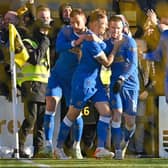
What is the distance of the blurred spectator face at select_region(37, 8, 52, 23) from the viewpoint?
28.3ft

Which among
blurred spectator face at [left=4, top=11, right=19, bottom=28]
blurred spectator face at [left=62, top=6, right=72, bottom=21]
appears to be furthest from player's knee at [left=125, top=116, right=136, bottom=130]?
blurred spectator face at [left=4, top=11, right=19, bottom=28]

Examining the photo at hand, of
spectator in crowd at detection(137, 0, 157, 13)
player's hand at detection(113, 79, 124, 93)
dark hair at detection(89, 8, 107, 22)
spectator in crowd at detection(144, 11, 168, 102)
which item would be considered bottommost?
player's hand at detection(113, 79, 124, 93)

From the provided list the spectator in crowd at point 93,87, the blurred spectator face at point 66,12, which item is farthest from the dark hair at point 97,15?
the blurred spectator face at point 66,12

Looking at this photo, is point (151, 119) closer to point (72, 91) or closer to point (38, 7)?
point (72, 91)

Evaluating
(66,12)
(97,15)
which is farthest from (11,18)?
(97,15)

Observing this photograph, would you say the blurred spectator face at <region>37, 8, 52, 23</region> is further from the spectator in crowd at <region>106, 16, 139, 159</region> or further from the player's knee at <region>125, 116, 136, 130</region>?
the player's knee at <region>125, 116, 136, 130</region>

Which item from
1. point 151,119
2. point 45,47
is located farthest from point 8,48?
point 151,119

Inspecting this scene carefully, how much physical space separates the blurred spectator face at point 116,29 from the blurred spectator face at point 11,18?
0.93 meters

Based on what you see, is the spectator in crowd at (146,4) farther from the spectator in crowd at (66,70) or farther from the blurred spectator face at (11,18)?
the blurred spectator face at (11,18)

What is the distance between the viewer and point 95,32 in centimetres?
855

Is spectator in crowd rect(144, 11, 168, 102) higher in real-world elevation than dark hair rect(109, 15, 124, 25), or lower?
lower

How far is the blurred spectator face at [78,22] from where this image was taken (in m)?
8.52

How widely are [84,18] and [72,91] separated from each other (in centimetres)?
72

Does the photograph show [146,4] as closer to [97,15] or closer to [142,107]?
[97,15]
